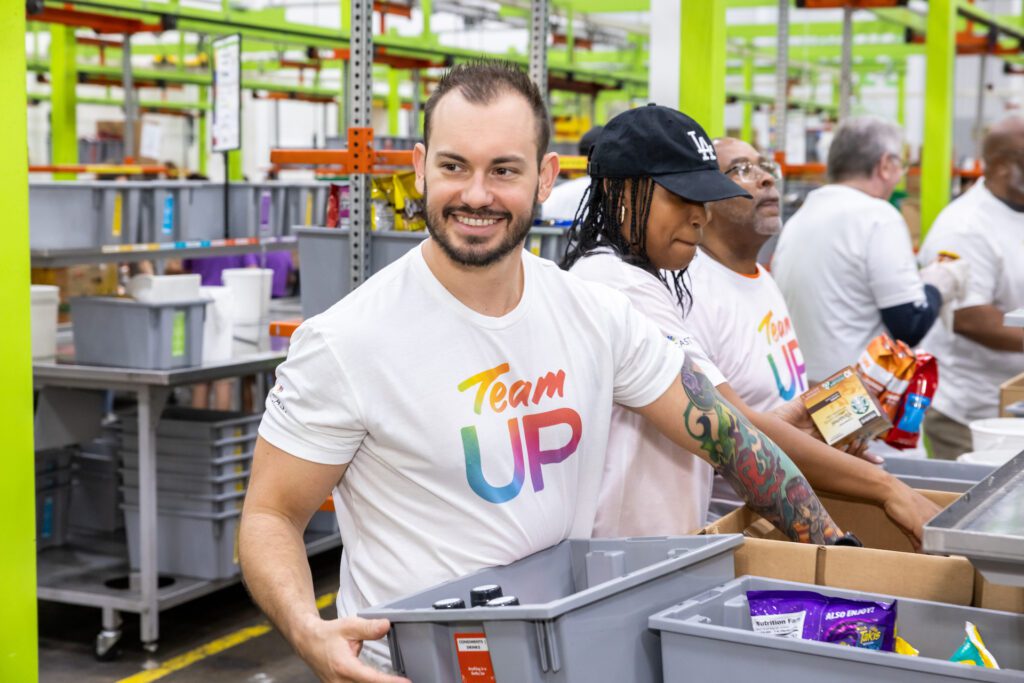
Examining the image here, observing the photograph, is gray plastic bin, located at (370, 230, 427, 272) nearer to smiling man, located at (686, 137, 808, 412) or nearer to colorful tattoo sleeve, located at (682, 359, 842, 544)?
smiling man, located at (686, 137, 808, 412)

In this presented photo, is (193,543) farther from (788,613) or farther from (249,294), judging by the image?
(788,613)

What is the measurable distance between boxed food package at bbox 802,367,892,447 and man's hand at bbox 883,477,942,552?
122 millimetres

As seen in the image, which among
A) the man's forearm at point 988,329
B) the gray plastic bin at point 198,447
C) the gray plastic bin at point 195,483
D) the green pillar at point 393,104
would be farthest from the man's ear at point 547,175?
the green pillar at point 393,104

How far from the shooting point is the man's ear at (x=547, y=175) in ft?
5.93

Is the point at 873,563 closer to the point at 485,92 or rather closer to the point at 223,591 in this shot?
the point at 485,92

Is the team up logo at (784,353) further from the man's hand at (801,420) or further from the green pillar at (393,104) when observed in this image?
the green pillar at (393,104)

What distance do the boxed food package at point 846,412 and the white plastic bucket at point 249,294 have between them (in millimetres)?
3309

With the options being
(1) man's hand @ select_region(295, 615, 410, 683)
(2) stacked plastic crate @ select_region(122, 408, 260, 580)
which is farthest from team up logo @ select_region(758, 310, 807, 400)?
(2) stacked plastic crate @ select_region(122, 408, 260, 580)

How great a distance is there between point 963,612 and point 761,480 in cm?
Answer: 45

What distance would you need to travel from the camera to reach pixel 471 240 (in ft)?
5.44

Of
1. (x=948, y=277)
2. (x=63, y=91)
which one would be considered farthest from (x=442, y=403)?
(x=63, y=91)

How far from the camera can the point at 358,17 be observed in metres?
3.38

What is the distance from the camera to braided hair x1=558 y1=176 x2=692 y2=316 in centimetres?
219

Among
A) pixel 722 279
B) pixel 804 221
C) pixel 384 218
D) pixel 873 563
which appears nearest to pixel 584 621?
pixel 873 563
